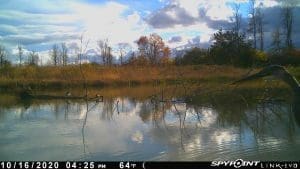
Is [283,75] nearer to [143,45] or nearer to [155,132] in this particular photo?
[155,132]

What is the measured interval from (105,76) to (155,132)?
58.1 ft

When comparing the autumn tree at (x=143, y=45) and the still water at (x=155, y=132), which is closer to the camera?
the still water at (x=155, y=132)

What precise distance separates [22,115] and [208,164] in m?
9.41

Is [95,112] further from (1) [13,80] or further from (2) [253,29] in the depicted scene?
(2) [253,29]

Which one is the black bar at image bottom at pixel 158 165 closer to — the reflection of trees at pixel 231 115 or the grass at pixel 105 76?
the reflection of trees at pixel 231 115

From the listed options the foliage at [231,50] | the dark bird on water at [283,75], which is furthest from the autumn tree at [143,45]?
the dark bird on water at [283,75]

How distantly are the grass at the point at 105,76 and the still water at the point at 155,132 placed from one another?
9.41 metres

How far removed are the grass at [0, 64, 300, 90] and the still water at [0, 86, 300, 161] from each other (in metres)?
9.41

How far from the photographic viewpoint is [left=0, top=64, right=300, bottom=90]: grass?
1021 inches

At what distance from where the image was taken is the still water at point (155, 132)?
8016mm

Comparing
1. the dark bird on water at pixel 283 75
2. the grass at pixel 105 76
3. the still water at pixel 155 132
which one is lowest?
the still water at pixel 155 132

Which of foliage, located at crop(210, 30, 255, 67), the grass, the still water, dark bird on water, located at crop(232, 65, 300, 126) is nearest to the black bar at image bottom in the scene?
the still water

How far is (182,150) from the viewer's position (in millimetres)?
8203

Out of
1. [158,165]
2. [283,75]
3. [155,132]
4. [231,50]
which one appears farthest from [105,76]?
[283,75]
